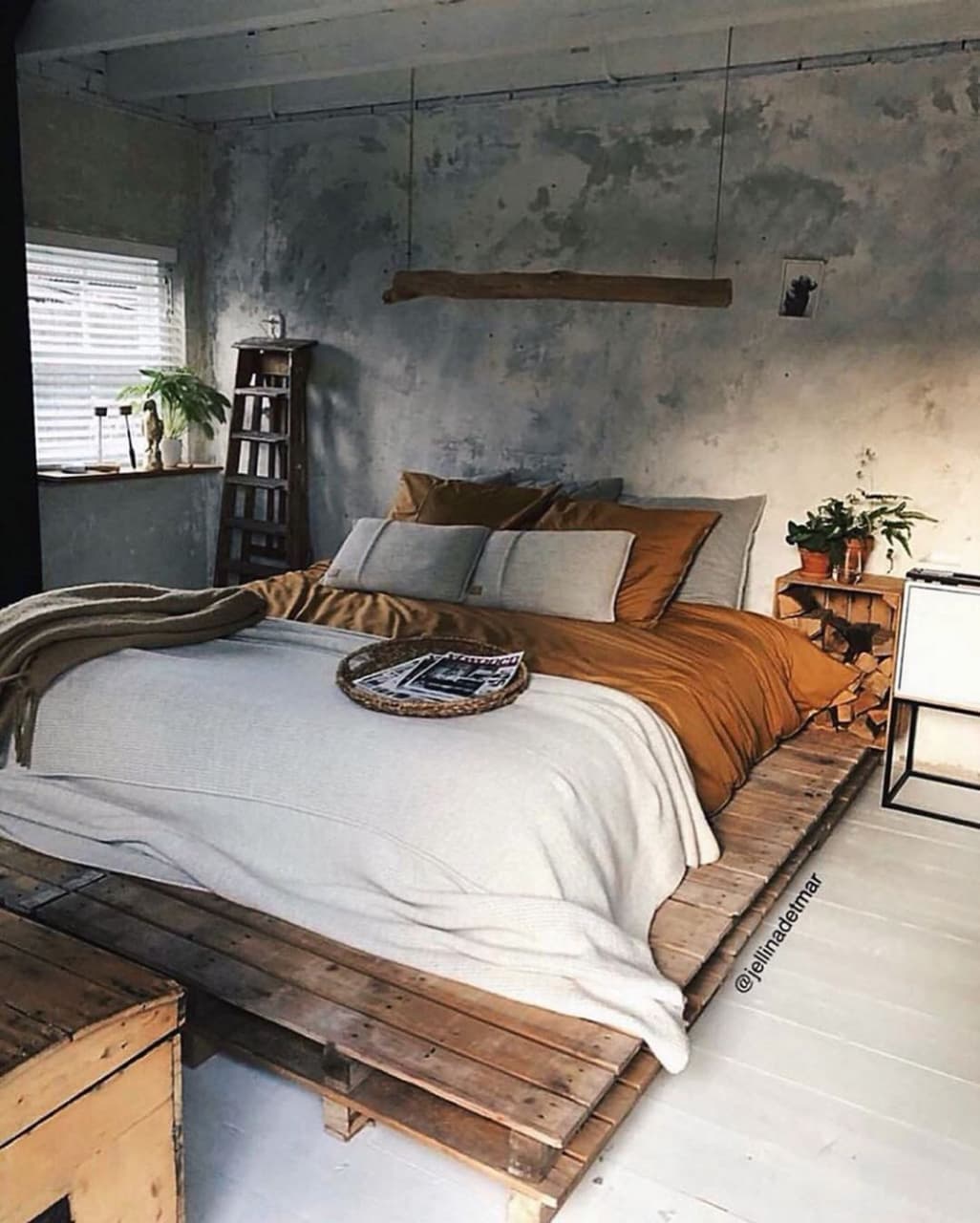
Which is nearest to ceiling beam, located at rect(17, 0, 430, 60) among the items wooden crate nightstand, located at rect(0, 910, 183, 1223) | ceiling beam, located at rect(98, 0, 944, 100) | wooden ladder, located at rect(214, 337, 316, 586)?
ceiling beam, located at rect(98, 0, 944, 100)

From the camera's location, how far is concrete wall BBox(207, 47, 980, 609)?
12.6 feet

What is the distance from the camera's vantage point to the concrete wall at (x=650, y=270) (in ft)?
12.6

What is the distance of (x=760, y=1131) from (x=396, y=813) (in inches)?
38.1

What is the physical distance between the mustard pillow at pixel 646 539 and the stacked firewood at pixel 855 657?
42cm

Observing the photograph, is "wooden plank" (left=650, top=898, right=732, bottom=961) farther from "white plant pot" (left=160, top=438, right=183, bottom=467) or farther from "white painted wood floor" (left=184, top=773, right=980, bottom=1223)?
"white plant pot" (left=160, top=438, right=183, bottom=467)

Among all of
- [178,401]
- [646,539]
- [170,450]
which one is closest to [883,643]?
[646,539]

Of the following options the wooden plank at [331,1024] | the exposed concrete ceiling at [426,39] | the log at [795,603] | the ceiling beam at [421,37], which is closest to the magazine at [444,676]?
the wooden plank at [331,1024]

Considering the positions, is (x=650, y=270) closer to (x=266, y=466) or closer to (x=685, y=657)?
(x=685, y=657)

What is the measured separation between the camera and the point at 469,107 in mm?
4648

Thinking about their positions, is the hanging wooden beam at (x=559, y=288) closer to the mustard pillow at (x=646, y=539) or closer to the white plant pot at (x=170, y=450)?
the mustard pillow at (x=646, y=539)

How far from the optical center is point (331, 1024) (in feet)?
6.82

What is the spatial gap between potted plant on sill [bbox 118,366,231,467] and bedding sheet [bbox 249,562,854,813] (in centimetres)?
144

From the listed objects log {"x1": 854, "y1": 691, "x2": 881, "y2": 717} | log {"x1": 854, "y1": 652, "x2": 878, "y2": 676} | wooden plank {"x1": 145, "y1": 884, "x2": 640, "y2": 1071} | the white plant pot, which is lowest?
wooden plank {"x1": 145, "y1": 884, "x2": 640, "y2": 1071}

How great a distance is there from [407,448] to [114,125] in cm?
199
